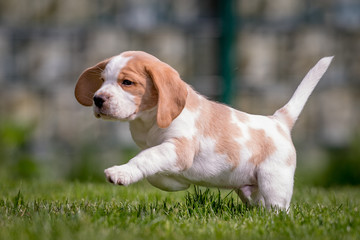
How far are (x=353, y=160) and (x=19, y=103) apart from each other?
183 inches

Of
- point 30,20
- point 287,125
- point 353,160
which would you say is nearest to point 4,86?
point 30,20

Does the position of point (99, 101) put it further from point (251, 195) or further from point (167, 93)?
point (251, 195)

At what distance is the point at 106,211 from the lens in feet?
10.8

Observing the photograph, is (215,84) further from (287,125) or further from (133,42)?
(287,125)

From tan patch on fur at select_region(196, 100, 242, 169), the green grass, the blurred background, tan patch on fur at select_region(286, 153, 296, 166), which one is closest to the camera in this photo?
the green grass

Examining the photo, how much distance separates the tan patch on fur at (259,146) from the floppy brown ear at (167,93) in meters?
0.54

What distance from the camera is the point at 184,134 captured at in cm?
317

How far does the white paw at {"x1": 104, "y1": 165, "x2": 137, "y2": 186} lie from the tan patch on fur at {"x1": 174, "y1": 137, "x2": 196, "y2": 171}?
318 millimetres

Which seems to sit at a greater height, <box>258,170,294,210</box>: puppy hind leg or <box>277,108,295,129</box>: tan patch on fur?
<box>277,108,295,129</box>: tan patch on fur

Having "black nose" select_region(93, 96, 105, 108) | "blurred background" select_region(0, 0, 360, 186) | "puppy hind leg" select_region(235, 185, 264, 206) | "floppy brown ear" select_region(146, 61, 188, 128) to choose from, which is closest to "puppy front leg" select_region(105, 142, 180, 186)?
"floppy brown ear" select_region(146, 61, 188, 128)

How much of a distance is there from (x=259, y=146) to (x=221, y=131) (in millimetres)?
260

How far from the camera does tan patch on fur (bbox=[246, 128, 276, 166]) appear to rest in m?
3.36

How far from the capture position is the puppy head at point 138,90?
305 cm

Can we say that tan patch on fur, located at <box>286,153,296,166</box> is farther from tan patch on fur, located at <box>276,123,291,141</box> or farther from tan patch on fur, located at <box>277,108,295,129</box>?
tan patch on fur, located at <box>277,108,295,129</box>
